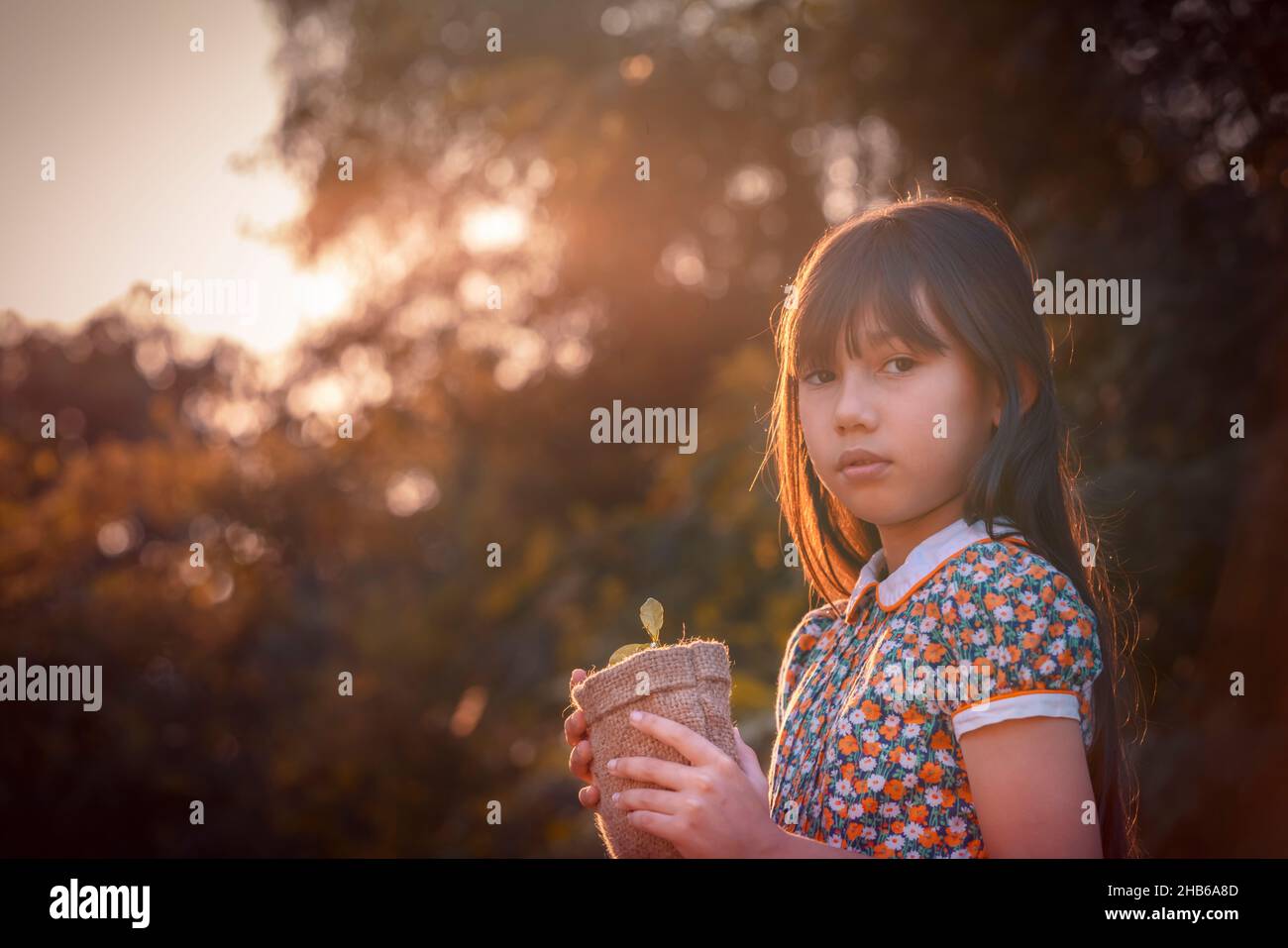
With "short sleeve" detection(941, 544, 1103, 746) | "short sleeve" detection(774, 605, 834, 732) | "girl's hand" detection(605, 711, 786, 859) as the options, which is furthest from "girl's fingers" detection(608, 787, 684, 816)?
"short sleeve" detection(774, 605, 834, 732)

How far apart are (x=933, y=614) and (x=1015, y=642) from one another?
116mm

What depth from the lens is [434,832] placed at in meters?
8.62

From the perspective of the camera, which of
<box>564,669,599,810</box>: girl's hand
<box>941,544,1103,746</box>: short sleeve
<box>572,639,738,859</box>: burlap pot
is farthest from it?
<box>564,669,599,810</box>: girl's hand

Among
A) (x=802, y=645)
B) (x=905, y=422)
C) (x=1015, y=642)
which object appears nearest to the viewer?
(x=1015, y=642)

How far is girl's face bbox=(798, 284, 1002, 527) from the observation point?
1.67 meters

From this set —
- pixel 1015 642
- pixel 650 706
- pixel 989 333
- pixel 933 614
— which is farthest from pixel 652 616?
pixel 989 333

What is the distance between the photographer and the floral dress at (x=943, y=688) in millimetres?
1509

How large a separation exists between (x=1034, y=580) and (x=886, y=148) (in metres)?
4.50

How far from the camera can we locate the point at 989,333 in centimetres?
169

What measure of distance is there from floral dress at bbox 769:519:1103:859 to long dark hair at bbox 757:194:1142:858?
8 cm

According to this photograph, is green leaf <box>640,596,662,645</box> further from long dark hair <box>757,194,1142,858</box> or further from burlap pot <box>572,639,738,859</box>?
long dark hair <box>757,194,1142,858</box>

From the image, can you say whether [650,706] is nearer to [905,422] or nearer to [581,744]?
[581,744]

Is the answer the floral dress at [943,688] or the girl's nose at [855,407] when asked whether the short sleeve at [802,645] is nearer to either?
the floral dress at [943,688]
